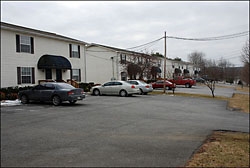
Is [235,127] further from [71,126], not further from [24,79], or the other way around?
[24,79]

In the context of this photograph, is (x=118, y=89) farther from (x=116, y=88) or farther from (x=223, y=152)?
(x=223, y=152)

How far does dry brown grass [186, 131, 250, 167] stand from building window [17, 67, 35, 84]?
16905 mm

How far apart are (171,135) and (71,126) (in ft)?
12.0

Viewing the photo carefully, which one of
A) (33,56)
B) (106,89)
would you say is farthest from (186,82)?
(33,56)

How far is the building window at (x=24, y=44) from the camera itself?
20.3m

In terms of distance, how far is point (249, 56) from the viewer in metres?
31.8

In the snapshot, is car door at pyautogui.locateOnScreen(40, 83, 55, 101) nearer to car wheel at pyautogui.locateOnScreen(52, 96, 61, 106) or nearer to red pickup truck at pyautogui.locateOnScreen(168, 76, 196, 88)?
car wheel at pyautogui.locateOnScreen(52, 96, 61, 106)

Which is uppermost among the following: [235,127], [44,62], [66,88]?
[44,62]

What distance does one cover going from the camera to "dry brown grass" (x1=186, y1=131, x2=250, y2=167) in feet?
18.4

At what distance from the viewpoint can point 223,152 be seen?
6.52 meters

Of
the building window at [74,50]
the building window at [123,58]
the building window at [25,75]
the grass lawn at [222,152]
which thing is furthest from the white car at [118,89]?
the building window at [123,58]

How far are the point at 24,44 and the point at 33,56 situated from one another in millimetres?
1323

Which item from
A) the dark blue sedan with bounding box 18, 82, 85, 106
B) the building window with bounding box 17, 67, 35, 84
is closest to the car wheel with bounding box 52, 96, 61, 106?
the dark blue sedan with bounding box 18, 82, 85, 106

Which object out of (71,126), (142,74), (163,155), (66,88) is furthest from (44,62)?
(142,74)
